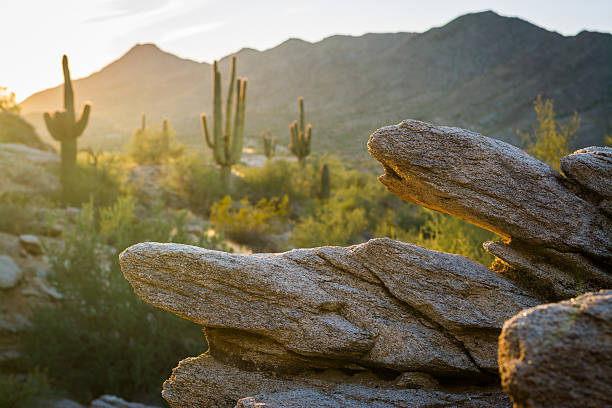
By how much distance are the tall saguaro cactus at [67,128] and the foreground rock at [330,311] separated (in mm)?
12724

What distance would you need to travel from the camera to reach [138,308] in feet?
23.6

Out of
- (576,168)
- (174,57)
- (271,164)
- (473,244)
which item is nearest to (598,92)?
(271,164)

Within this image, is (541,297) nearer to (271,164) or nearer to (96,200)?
(96,200)

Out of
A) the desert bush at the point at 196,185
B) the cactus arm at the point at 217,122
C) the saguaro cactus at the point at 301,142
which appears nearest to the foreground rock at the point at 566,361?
the desert bush at the point at 196,185

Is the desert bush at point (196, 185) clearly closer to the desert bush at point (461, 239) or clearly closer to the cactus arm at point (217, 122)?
the cactus arm at point (217, 122)

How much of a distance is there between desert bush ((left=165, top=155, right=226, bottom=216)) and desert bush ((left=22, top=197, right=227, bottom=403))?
9277 millimetres

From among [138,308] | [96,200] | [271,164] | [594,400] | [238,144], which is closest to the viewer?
[594,400]

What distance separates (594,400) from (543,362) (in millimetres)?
298

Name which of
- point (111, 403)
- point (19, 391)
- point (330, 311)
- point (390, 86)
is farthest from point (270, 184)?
point (390, 86)

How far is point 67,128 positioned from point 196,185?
16.2 ft

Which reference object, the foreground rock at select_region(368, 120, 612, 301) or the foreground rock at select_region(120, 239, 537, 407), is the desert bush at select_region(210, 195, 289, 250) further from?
the foreground rock at select_region(368, 120, 612, 301)

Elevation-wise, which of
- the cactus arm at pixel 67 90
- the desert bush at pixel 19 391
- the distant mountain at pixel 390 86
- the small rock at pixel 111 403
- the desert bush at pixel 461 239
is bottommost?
the small rock at pixel 111 403

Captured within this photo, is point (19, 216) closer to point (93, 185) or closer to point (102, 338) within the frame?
point (93, 185)

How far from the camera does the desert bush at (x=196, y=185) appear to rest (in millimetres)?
17234
